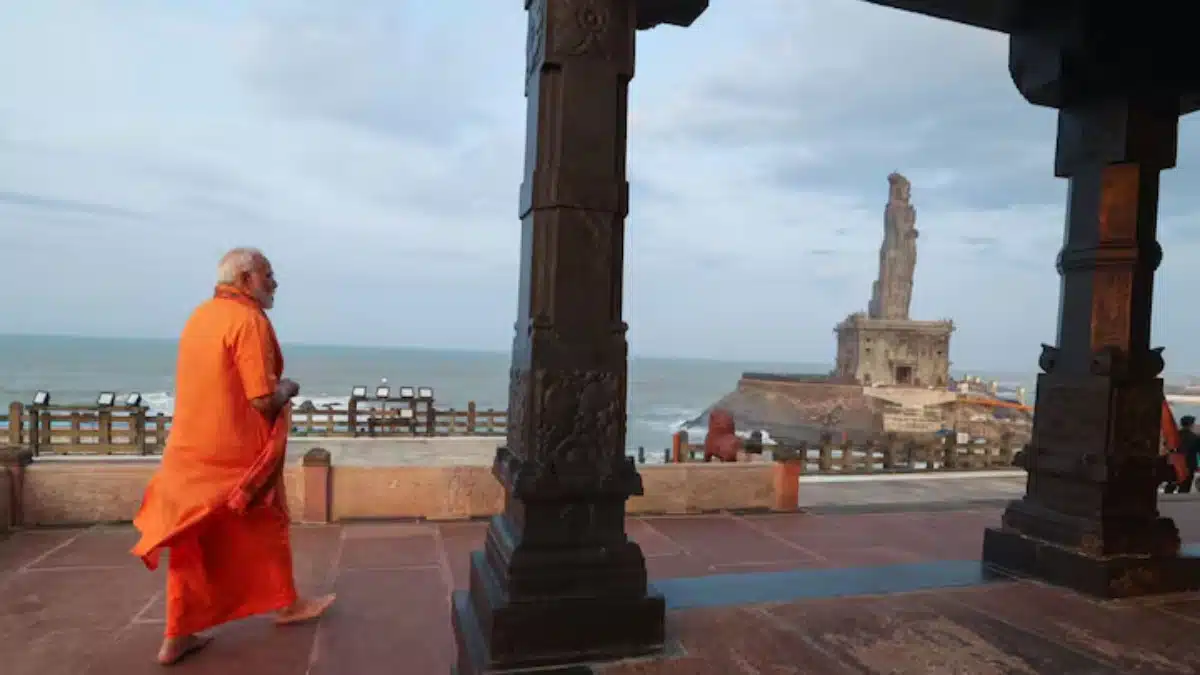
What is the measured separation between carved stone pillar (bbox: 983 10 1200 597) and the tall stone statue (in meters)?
54.2

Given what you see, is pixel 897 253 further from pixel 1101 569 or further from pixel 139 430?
pixel 1101 569

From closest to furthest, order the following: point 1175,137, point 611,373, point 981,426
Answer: point 611,373, point 1175,137, point 981,426

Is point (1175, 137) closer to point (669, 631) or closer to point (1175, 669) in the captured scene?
point (1175, 669)

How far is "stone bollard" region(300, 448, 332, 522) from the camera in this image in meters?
5.84

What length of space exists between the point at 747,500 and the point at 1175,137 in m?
4.65

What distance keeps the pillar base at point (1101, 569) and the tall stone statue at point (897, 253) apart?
54.3 m

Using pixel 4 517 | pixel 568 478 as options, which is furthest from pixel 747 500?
pixel 4 517

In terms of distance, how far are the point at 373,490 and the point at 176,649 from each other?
115 inches

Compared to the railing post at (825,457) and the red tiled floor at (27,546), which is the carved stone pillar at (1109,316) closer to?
the red tiled floor at (27,546)

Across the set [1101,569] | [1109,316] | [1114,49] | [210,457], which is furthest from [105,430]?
[1114,49]

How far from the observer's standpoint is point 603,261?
2699 millimetres

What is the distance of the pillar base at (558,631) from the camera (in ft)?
8.27

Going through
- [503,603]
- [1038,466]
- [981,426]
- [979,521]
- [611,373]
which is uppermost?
[611,373]

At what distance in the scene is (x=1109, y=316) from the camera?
3.88m
